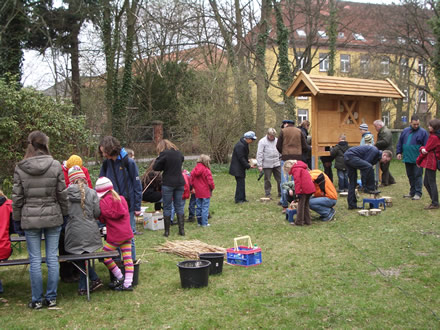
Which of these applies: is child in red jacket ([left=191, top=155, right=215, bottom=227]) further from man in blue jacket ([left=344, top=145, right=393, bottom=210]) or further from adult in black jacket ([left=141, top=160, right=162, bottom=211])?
man in blue jacket ([left=344, top=145, right=393, bottom=210])

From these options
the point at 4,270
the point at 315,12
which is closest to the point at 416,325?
the point at 4,270

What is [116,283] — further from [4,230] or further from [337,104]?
[337,104]

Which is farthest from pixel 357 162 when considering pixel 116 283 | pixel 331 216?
pixel 116 283

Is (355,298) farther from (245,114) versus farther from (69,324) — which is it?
(245,114)

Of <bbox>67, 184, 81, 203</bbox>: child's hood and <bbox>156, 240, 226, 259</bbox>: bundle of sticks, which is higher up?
<bbox>67, 184, 81, 203</bbox>: child's hood

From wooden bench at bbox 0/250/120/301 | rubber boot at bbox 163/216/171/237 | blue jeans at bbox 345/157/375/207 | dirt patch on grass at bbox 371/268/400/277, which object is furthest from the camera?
blue jeans at bbox 345/157/375/207

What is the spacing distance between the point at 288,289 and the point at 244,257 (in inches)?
46.4

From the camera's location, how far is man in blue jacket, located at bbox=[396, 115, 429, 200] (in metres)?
11.2

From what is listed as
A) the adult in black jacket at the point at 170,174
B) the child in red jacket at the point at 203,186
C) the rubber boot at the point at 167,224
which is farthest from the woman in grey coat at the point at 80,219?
the child in red jacket at the point at 203,186

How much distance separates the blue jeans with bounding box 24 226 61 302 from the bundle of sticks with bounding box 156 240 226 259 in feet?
7.09

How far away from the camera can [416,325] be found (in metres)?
4.38

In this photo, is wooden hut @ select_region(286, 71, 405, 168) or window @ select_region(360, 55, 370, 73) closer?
wooden hut @ select_region(286, 71, 405, 168)

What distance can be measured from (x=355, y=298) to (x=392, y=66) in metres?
31.3

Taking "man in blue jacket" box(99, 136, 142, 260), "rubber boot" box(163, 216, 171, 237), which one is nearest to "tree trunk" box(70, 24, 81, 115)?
"rubber boot" box(163, 216, 171, 237)
